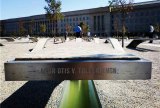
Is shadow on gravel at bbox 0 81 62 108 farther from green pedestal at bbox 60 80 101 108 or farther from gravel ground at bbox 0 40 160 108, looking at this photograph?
green pedestal at bbox 60 80 101 108

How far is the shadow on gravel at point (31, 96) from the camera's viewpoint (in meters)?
4.97

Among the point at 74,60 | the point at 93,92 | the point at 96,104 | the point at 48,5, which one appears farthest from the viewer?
the point at 48,5

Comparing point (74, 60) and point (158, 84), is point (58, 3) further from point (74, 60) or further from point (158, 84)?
point (74, 60)

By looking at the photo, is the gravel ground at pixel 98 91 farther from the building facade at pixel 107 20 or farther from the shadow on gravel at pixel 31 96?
the building facade at pixel 107 20

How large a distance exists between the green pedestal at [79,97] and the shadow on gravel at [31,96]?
1.36ft

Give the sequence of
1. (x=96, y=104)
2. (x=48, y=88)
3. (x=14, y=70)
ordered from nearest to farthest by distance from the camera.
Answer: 1. (x=14, y=70)
2. (x=96, y=104)
3. (x=48, y=88)

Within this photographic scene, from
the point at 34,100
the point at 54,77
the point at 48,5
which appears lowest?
the point at 34,100

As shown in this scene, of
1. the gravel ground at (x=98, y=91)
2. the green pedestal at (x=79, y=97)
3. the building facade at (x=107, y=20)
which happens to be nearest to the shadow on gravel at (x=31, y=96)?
the gravel ground at (x=98, y=91)

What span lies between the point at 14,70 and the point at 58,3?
44665mm

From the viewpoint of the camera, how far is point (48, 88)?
6352 mm

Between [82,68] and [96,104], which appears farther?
[96,104]

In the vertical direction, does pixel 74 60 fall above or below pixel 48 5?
below

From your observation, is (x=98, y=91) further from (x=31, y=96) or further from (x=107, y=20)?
(x=107, y=20)

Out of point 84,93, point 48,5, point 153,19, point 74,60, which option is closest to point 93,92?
point 84,93
